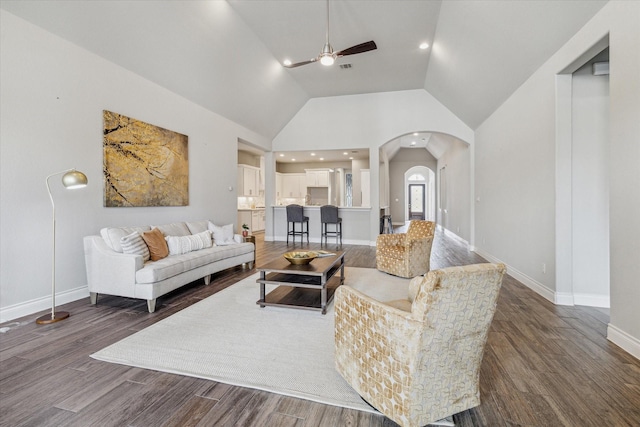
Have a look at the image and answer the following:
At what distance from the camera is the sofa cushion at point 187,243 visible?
3.78 meters

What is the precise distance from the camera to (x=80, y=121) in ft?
10.9

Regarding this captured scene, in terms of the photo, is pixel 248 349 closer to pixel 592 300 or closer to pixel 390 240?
pixel 390 240

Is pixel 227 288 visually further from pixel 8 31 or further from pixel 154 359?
pixel 8 31

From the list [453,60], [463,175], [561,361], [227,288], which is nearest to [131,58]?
[227,288]

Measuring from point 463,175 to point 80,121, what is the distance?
7670mm

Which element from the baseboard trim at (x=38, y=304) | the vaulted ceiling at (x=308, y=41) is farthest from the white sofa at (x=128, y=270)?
the vaulted ceiling at (x=308, y=41)

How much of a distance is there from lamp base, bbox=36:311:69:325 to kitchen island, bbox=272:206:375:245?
17.3 ft

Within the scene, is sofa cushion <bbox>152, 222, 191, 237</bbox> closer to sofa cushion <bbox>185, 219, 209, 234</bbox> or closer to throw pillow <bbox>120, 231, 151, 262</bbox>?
sofa cushion <bbox>185, 219, 209, 234</bbox>

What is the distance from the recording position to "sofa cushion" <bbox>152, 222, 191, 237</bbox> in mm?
4059

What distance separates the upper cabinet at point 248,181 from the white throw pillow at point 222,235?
4.89 metres

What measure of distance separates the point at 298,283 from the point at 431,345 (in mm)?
1817

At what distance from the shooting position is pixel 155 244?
351 centimetres

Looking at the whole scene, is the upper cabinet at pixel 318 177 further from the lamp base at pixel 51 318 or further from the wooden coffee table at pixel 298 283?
the lamp base at pixel 51 318

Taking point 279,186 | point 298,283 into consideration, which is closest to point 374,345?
point 298,283
